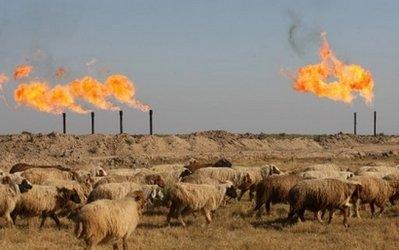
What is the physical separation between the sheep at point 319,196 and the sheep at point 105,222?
575 centimetres

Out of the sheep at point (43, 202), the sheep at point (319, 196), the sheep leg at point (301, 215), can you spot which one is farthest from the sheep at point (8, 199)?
the sheep leg at point (301, 215)

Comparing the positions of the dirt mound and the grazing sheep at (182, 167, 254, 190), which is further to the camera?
the dirt mound

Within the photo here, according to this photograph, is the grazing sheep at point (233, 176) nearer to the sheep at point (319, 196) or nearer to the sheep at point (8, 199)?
the sheep at point (319, 196)

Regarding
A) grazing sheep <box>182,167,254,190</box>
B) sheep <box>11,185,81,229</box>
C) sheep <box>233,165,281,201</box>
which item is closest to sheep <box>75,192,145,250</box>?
sheep <box>11,185,81,229</box>

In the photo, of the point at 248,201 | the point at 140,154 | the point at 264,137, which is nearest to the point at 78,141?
the point at 140,154

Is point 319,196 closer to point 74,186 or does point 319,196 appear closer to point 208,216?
point 208,216

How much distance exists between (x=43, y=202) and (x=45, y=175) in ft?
22.9

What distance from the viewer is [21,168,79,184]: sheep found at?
24.1m

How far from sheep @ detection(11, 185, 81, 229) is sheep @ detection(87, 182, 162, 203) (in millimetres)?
749

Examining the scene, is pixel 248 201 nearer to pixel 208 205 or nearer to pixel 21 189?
pixel 208 205

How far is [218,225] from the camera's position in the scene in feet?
59.8

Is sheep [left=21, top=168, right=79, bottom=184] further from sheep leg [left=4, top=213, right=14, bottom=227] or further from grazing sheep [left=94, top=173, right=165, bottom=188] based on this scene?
sheep leg [left=4, top=213, right=14, bottom=227]

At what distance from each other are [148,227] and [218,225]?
2030 mm

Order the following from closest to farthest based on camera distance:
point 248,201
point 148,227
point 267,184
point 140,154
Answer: point 148,227 < point 267,184 < point 248,201 < point 140,154
